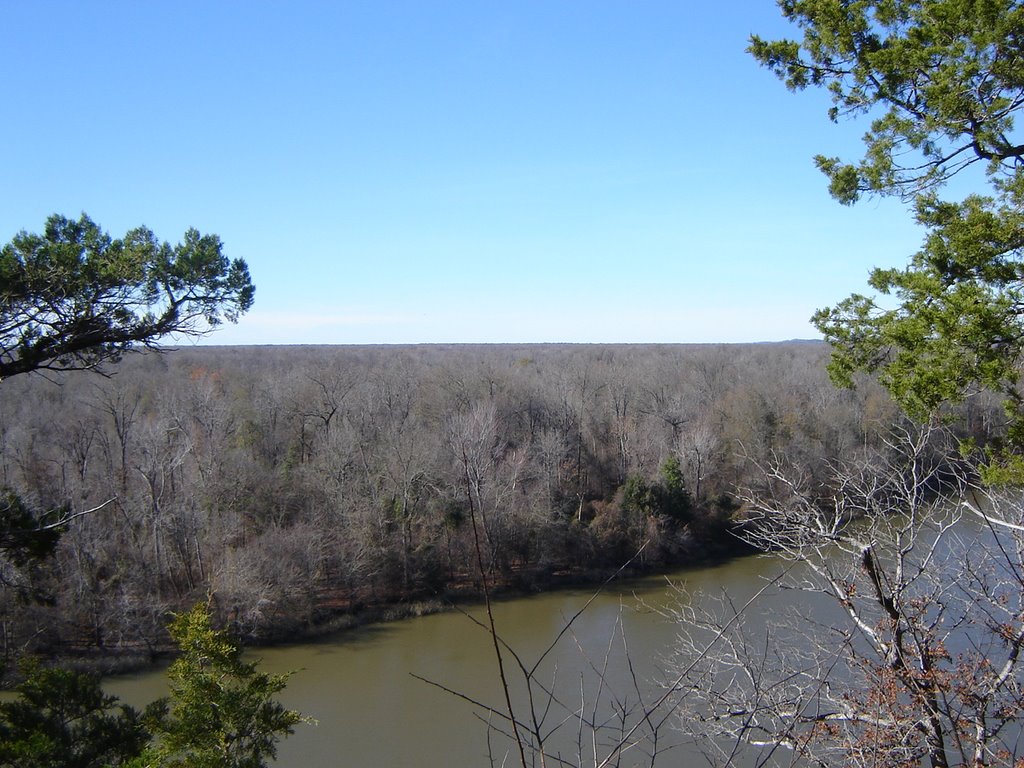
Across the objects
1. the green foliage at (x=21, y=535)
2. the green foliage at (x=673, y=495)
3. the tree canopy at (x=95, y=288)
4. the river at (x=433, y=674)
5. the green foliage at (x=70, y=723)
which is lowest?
the river at (x=433, y=674)

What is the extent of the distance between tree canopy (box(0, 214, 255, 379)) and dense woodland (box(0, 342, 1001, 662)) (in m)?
9.22

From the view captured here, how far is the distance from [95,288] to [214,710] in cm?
377

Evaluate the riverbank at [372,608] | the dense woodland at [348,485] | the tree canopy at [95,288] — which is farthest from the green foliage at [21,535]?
the riverbank at [372,608]

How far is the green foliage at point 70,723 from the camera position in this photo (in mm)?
5539

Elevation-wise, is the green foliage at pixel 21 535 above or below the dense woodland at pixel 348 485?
above

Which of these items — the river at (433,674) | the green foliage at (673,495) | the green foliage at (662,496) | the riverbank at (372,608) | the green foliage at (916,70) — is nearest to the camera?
the green foliage at (916,70)

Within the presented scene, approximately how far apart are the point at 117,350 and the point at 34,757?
2739mm

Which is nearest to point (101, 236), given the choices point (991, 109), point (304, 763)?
point (991, 109)

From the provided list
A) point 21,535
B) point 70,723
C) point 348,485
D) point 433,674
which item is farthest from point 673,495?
point 21,535

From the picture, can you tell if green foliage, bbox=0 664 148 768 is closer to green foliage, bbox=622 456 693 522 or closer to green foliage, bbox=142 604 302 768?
green foliage, bbox=142 604 302 768

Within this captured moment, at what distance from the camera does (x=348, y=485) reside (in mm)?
20594

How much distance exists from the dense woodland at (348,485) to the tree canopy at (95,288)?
922 centimetres

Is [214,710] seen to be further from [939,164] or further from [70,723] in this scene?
[939,164]

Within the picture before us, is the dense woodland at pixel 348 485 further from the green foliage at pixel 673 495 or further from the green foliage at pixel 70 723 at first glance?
the green foliage at pixel 70 723
